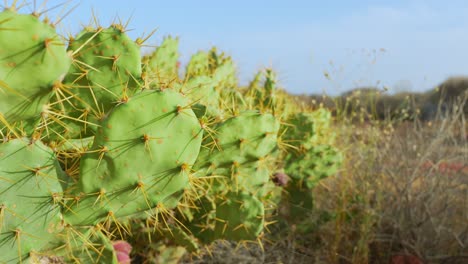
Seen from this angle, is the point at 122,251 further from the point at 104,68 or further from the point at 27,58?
the point at 27,58

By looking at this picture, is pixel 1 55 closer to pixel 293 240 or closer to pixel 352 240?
pixel 293 240

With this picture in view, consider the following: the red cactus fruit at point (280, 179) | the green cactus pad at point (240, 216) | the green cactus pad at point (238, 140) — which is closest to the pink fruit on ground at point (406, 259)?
the red cactus fruit at point (280, 179)

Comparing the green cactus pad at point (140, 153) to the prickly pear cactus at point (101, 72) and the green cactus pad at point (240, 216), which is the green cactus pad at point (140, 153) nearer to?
the prickly pear cactus at point (101, 72)

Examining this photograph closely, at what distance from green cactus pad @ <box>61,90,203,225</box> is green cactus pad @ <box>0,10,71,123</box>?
0.84 ft

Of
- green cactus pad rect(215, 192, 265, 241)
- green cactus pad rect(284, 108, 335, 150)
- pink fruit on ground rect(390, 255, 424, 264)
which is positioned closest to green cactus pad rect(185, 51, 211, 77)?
green cactus pad rect(284, 108, 335, 150)

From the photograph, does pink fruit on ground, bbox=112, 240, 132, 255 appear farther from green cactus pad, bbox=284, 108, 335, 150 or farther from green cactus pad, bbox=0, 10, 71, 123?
green cactus pad, bbox=284, 108, 335, 150

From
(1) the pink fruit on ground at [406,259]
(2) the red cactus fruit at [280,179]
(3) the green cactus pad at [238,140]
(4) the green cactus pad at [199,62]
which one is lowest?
(1) the pink fruit on ground at [406,259]

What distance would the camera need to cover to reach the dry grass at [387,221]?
380 cm

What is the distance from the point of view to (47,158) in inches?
72.2

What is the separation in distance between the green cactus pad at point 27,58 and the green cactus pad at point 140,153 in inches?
10.1

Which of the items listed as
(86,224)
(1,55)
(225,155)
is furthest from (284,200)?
(1,55)

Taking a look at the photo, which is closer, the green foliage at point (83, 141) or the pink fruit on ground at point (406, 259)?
the green foliage at point (83, 141)

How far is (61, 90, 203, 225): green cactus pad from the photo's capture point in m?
1.81

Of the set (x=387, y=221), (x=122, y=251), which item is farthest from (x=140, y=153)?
(x=387, y=221)
